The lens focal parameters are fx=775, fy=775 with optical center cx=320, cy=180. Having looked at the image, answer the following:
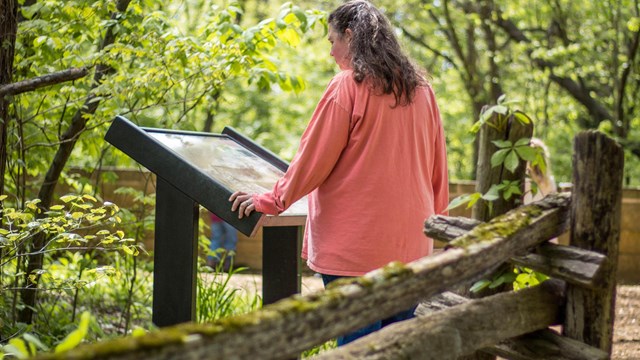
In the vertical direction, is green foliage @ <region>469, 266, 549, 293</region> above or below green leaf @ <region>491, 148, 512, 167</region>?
below

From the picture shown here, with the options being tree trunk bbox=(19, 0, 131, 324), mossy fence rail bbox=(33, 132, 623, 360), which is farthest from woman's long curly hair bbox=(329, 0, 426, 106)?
tree trunk bbox=(19, 0, 131, 324)

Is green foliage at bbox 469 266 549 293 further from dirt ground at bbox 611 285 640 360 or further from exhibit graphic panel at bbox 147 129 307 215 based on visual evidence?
dirt ground at bbox 611 285 640 360

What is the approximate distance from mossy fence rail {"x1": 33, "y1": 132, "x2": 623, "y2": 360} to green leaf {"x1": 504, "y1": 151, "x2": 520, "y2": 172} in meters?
0.43

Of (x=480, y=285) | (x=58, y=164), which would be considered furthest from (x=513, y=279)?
(x=58, y=164)

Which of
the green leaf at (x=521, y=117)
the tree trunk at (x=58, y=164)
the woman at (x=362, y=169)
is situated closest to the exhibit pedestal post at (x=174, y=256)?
the woman at (x=362, y=169)

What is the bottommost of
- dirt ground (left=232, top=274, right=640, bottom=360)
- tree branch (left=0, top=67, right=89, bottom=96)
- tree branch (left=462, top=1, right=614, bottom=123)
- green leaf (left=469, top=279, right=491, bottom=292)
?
dirt ground (left=232, top=274, right=640, bottom=360)

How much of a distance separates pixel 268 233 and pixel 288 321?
6.25 feet

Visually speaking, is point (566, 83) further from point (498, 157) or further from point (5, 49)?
point (5, 49)

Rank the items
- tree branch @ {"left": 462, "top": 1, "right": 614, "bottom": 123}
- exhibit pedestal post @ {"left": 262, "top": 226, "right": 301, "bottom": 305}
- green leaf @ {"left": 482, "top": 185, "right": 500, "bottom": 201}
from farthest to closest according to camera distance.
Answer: tree branch @ {"left": 462, "top": 1, "right": 614, "bottom": 123}, exhibit pedestal post @ {"left": 262, "top": 226, "right": 301, "bottom": 305}, green leaf @ {"left": 482, "top": 185, "right": 500, "bottom": 201}

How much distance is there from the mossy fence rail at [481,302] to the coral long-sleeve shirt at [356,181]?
0.23 metres

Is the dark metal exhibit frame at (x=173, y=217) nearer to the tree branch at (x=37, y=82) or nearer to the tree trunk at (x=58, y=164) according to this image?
the tree branch at (x=37, y=82)

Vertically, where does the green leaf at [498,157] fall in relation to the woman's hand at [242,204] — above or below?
above

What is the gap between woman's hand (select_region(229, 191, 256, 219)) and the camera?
9.47 feet

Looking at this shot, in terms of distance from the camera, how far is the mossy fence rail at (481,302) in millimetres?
1707
